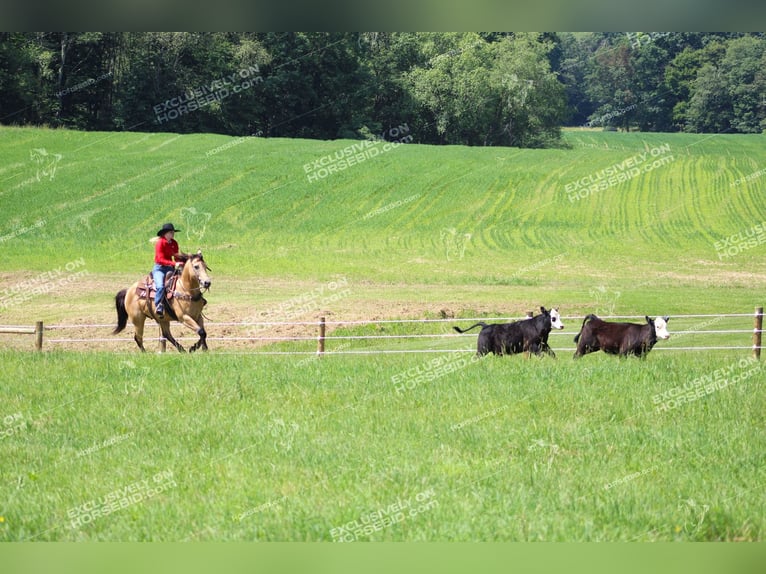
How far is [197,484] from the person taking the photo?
10.1 meters

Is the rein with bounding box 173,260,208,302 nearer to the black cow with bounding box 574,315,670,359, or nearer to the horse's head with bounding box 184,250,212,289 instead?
the horse's head with bounding box 184,250,212,289

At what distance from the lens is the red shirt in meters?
19.5

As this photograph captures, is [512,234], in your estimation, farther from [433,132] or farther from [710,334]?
[433,132]

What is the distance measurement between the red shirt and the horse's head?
16.8 inches

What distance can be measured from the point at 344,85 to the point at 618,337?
207 feet

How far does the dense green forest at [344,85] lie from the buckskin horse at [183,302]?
43.7 meters

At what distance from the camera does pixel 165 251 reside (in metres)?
19.7

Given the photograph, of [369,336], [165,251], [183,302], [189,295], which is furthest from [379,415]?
[369,336]

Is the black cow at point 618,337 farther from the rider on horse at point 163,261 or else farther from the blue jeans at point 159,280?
the blue jeans at point 159,280

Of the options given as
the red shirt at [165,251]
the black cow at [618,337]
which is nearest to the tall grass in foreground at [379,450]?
the black cow at [618,337]

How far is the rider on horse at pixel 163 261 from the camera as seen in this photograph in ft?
64.2

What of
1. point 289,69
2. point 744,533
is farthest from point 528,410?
point 289,69

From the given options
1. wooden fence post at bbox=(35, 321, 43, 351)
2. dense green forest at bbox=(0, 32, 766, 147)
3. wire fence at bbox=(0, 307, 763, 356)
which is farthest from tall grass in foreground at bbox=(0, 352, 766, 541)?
dense green forest at bbox=(0, 32, 766, 147)

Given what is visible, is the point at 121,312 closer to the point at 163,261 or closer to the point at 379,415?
the point at 163,261
